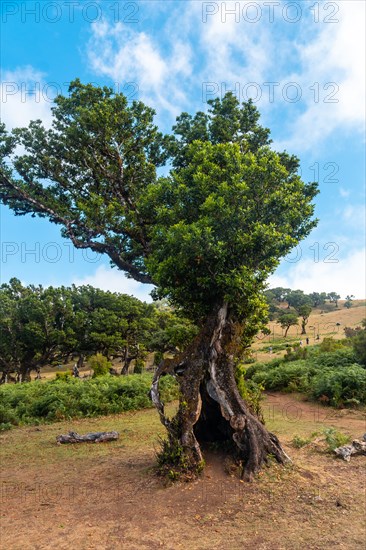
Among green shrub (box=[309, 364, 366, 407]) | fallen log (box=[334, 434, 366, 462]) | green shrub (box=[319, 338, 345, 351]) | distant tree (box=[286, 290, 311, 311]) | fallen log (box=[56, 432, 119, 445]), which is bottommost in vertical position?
fallen log (box=[56, 432, 119, 445])

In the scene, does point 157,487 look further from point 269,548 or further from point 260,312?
point 260,312

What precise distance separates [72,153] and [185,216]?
5597 mm

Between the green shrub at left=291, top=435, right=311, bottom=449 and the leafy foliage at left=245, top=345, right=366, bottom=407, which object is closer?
the green shrub at left=291, top=435, right=311, bottom=449

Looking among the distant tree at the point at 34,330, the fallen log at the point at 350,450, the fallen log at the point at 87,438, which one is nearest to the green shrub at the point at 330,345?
the fallen log at the point at 350,450

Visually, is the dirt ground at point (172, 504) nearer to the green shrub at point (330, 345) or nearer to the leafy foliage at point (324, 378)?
the leafy foliage at point (324, 378)

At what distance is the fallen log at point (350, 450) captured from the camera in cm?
1030

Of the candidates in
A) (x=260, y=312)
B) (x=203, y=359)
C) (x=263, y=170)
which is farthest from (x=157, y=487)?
(x=263, y=170)

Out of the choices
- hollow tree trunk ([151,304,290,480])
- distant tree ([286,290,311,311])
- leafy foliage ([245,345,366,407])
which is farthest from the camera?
distant tree ([286,290,311,311])

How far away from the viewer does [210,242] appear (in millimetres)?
8922

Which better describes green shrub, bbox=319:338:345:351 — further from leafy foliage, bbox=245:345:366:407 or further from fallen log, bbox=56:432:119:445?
fallen log, bbox=56:432:119:445

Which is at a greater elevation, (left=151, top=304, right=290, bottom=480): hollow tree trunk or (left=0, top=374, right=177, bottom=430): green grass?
(left=151, top=304, right=290, bottom=480): hollow tree trunk

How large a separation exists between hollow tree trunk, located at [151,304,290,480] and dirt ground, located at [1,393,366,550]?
1.72 ft

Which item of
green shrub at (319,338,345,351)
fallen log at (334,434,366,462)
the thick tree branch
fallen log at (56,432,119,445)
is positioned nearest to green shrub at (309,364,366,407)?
fallen log at (334,434,366,462)

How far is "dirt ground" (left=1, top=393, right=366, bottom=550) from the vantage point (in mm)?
6422
